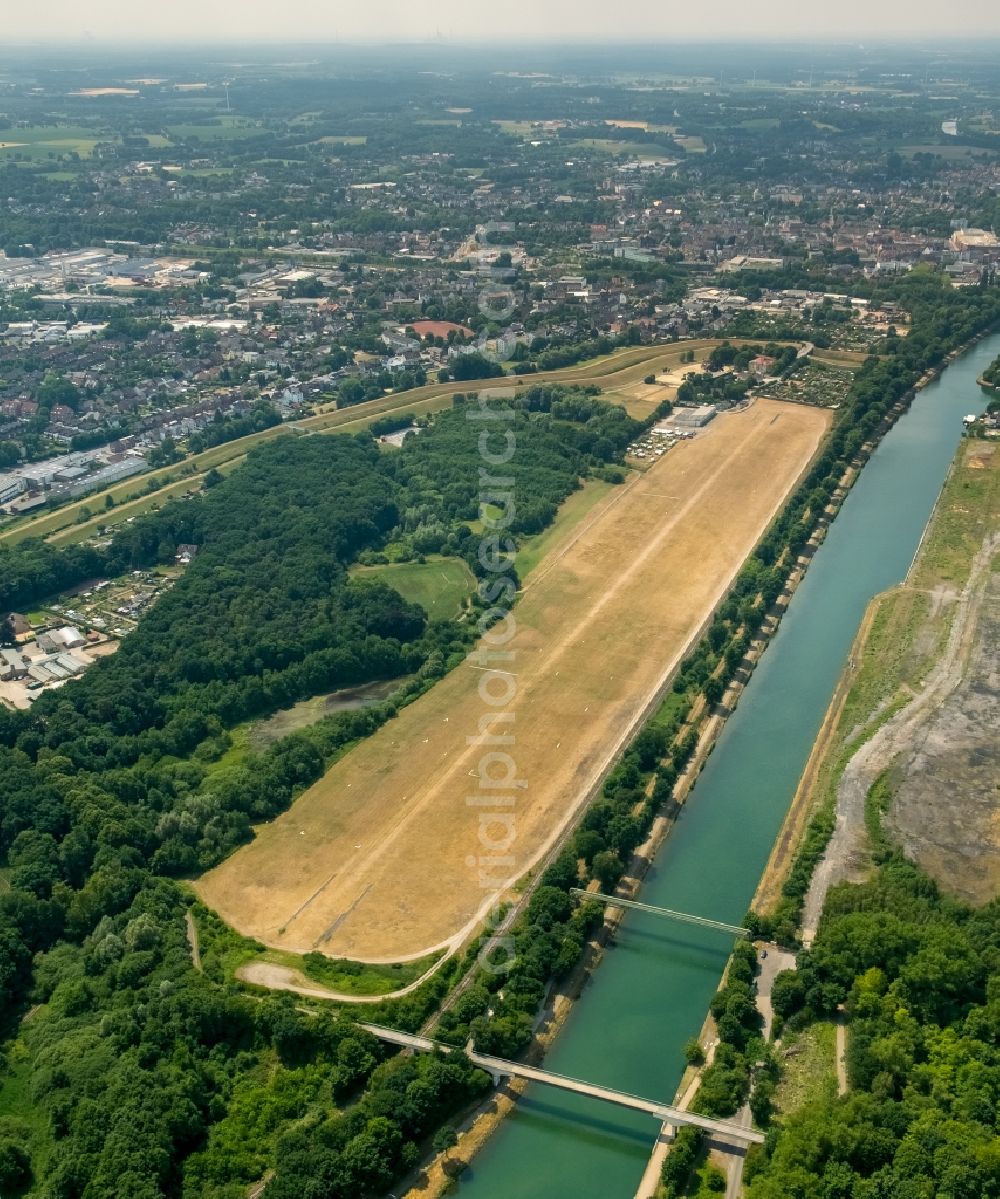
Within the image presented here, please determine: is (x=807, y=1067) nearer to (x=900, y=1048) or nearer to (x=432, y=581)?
(x=900, y=1048)

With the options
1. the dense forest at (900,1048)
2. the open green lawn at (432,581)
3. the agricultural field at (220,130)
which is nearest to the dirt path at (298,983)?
the dense forest at (900,1048)

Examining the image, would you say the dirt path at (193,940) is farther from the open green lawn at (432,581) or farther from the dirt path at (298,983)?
the open green lawn at (432,581)

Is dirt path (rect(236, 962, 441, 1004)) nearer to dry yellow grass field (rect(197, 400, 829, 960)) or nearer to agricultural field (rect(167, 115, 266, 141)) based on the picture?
dry yellow grass field (rect(197, 400, 829, 960))

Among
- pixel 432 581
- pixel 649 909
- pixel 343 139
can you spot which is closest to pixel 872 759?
pixel 649 909

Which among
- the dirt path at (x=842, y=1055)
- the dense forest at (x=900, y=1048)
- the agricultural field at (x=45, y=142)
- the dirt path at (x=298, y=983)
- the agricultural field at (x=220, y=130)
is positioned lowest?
the dirt path at (x=298, y=983)

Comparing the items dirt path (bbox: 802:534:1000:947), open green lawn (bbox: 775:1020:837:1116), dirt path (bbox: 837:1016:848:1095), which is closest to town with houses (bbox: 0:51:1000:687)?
dirt path (bbox: 802:534:1000:947)

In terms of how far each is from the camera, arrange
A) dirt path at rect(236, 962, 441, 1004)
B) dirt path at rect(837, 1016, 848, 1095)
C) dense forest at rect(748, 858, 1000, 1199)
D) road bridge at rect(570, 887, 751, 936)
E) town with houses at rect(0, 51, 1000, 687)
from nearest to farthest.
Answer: dense forest at rect(748, 858, 1000, 1199) → dirt path at rect(837, 1016, 848, 1095) → dirt path at rect(236, 962, 441, 1004) → road bridge at rect(570, 887, 751, 936) → town with houses at rect(0, 51, 1000, 687)
